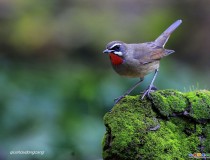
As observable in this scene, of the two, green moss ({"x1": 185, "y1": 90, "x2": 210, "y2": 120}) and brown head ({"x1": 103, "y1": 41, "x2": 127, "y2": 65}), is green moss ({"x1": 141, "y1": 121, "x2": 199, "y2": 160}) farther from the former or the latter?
brown head ({"x1": 103, "y1": 41, "x2": 127, "y2": 65})

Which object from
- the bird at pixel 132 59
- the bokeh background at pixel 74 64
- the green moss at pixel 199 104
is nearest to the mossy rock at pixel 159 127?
the green moss at pixel 199 104

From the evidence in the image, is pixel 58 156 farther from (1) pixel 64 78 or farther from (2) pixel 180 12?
(2) pixel 180 12

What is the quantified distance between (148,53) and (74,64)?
5858 millimetres

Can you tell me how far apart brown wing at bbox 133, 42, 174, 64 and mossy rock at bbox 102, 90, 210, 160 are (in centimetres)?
89

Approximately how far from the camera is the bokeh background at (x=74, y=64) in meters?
7.66

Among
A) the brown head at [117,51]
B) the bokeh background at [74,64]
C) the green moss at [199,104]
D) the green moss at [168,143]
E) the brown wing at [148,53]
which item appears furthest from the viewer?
the bokeh background at [74,64]

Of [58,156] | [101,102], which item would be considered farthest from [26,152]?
[101,102]

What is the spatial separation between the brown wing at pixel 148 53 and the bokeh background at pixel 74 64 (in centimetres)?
189

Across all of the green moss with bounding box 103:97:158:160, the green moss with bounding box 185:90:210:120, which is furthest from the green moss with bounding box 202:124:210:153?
the green moss with bounding box 103:97:158:160

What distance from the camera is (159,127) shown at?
4.73m

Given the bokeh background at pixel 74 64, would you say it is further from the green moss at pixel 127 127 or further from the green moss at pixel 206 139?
the green moss at pixel 206 139

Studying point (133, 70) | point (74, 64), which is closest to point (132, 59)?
point (133, 70)

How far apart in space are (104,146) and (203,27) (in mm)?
9082

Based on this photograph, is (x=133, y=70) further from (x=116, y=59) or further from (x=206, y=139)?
(x=206, y=139)
